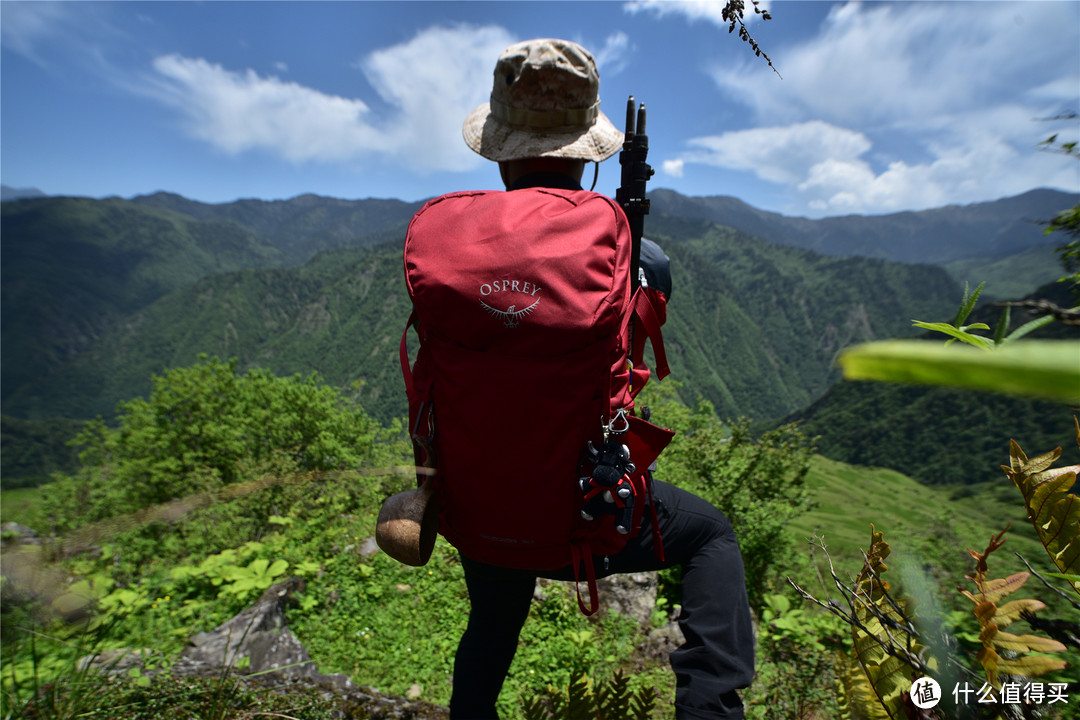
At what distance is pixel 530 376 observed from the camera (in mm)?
1540

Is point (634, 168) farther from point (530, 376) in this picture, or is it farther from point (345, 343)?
point (345, 343)

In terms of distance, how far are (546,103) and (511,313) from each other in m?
0.93

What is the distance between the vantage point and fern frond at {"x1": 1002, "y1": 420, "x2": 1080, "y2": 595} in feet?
3.06

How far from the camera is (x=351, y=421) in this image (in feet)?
68.4

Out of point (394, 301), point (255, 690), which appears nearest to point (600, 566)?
point (255, 690)

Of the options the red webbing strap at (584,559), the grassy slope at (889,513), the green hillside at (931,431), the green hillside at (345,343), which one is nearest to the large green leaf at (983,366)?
the red webbing strap at (584,559)

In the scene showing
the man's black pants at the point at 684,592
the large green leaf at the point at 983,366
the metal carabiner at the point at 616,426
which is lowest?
the man's black pants at the point at 684,592

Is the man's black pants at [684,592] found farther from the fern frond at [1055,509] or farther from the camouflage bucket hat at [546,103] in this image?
the camouflage bucket hat at [546,103]

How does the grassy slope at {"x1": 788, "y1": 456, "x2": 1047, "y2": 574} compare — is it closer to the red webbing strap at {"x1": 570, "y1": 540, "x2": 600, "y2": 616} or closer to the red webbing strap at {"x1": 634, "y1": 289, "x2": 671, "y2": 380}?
the red webbing strap at {"x1": 634, "y1": 289, "x2": 671, "y2": 380}

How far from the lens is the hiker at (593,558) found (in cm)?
160

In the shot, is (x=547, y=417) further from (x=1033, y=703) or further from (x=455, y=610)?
(x=455, y=610)

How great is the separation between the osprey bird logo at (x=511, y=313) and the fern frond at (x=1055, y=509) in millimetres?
1064

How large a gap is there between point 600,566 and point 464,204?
1.28 metres

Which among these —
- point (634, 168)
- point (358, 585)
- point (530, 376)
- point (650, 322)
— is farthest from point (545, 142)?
point (358, 585)
